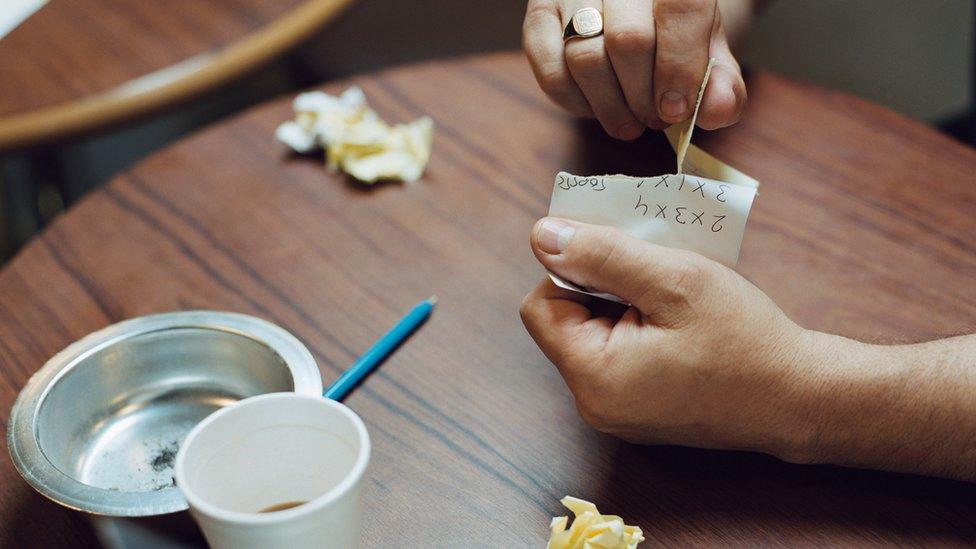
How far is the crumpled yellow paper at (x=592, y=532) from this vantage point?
2.04ft

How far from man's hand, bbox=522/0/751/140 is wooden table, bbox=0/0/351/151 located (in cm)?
45

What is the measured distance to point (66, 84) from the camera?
3.68 feet

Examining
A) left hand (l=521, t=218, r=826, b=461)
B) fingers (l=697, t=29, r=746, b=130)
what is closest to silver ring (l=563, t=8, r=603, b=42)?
fingers (l=697, t=29, r=746, b=130)

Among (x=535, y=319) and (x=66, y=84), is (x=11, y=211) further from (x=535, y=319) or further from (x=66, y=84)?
(x=535, y=319)

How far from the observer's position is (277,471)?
1.93ft

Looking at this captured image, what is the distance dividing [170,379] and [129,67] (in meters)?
0.54

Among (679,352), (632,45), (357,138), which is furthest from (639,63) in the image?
(357,138)

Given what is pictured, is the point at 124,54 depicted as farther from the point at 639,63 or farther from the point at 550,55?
the point at 639,63

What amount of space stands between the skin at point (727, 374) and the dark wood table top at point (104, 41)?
28.2 inches

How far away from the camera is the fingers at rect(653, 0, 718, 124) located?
77 cm

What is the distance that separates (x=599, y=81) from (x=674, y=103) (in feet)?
0.28

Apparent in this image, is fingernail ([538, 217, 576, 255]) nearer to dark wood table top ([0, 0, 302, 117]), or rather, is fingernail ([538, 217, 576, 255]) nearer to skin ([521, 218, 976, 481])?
skin ([521, 218, 976, 481])

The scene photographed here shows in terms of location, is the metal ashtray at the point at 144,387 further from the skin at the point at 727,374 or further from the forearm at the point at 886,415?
the forearm at the point at 886,415

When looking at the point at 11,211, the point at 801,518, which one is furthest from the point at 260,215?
the point at 11,211
